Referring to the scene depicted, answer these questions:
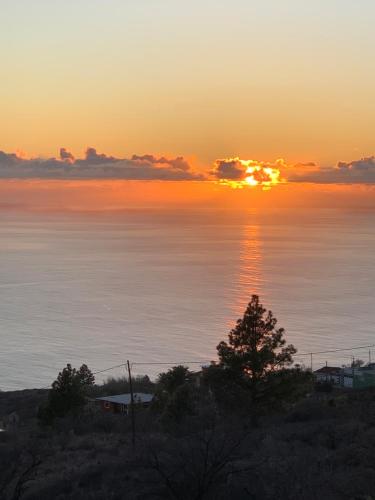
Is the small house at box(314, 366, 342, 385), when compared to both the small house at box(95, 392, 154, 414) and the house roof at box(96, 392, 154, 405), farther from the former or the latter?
the small house at box(95, 392, 154, 414)

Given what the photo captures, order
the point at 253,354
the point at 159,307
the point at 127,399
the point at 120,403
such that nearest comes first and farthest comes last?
the point at 253,354 → the point at 120,403 → the point at 127,399 → the point at 159,307

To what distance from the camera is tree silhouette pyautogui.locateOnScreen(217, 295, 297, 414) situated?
26.2 metres

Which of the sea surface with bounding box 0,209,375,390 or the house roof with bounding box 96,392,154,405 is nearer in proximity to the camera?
the house roof with bounding box 96,392,154,405

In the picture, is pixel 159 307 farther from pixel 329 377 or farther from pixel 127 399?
pixel 127 399

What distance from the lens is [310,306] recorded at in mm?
91062

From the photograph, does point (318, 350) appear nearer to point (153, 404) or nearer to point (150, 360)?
point (150, 360)

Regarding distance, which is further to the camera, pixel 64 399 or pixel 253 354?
pixel 64 399

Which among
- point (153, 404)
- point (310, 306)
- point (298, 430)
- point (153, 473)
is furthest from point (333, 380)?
point (310, 306)

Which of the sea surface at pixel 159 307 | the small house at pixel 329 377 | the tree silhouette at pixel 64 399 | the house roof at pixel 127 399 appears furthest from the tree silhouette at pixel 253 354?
the sea surface at pixel 159 307

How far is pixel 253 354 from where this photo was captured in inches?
1033

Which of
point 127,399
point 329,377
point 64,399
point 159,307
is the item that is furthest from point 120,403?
point 159,307

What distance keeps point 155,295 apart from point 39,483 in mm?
86742

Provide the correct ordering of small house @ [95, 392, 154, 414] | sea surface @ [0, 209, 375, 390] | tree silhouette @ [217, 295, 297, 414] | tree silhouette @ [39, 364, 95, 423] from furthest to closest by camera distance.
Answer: sea surface @ [0, 209, 375, 390] → small house @ [95, 392, 154, 414] → tree silhouette @ [39, 364, 95, 423] → tree silhouette @ [217, 295, 297, 414]

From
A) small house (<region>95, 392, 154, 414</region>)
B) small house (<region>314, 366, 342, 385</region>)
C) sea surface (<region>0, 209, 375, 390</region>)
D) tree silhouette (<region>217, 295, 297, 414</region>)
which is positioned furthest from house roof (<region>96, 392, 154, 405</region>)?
sea surface (<region>0, 209, 375, 390</region>)
